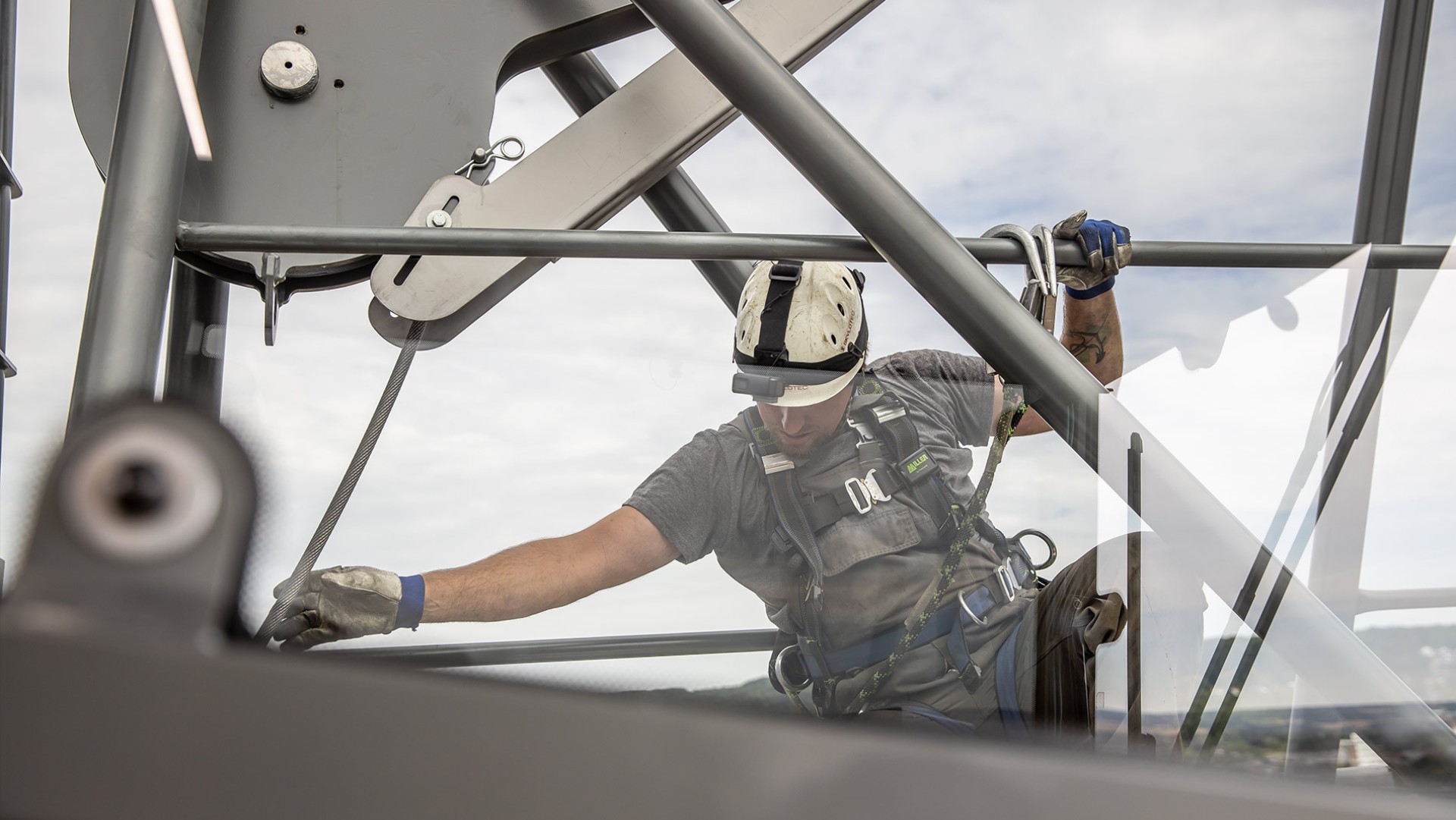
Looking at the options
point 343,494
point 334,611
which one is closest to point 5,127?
point 343,494

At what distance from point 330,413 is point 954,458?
0.56 m

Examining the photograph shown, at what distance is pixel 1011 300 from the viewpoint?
4.18 ft

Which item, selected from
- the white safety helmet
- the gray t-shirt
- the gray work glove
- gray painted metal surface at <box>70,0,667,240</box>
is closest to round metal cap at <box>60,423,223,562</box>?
the gray work glove

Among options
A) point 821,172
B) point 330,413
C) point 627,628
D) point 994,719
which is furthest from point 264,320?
point 994,719

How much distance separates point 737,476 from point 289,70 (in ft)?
4.20

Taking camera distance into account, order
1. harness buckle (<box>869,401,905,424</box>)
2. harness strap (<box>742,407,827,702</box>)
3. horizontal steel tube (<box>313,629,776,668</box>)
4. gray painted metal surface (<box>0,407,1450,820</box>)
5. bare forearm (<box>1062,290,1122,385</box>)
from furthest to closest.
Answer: bare forearm (<box>1062,290,1122,385</box>)
harness buckle (<box>869,401,905,424</box>)
harness strap (<box>742,407,827,702</box>)
horizontal steel tube (<box>313,629,776,668</box>)
gray painted metal surface (<box>0,407,1450,820</box>)

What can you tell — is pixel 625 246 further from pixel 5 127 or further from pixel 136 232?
pixel 5 127

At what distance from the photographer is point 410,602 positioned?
0.72m

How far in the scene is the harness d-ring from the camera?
95cm

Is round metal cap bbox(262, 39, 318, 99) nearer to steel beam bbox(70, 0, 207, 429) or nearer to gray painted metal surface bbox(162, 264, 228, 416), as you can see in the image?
steel beam bbox(70, 0, 207, 429)

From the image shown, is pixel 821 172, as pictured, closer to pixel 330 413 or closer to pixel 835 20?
pixel 835 20

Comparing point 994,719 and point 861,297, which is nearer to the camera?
point 994,719

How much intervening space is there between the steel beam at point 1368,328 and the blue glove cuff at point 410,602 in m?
0.57

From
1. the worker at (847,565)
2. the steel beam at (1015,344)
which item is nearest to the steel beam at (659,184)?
the steel beam at (1015,344)
